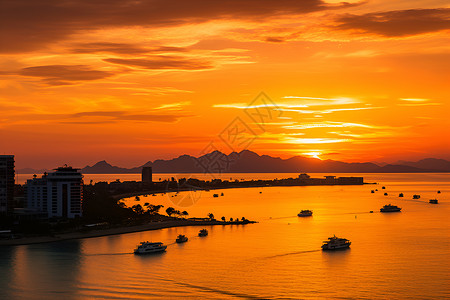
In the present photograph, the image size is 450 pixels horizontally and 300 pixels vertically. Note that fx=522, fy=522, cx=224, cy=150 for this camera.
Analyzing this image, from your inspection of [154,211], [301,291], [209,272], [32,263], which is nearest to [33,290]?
[32,263]

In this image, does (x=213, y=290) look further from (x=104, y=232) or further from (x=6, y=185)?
(x=6, y=185)

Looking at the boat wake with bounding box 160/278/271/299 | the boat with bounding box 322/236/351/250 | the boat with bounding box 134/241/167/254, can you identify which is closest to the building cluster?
the boat with bounding box 134/241/167/254

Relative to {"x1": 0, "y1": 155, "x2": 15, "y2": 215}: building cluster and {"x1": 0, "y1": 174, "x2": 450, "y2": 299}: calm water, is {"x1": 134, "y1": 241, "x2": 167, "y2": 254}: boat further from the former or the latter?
{"x1": 0, "y1": 155, "x2": 15, "y2": 215}: building cluster

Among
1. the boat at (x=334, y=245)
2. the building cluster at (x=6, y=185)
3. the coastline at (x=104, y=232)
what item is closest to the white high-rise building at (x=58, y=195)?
the building cluster at (x=6, y=185)

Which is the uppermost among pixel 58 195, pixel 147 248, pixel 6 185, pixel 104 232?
pixel 6 185

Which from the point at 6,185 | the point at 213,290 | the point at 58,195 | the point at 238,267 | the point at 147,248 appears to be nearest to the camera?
the point at 213,290

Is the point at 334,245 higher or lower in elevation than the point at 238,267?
higher

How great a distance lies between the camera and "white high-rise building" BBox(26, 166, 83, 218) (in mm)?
84062

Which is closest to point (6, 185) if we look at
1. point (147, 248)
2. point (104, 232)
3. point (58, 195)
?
point (58, 195)

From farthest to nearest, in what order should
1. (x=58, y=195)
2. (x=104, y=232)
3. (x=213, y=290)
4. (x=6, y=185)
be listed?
(x=6, y=185) → (x=58, y=195) → (x=104, y=232) → (x=213, y=290)

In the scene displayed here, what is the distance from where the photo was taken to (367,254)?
59656 millimetres

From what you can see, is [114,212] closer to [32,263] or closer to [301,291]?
[32,263]

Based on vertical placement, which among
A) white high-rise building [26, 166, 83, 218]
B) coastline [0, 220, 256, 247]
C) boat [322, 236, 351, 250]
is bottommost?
boat [322, 236, 351, 250]

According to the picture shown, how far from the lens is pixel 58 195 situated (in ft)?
276
